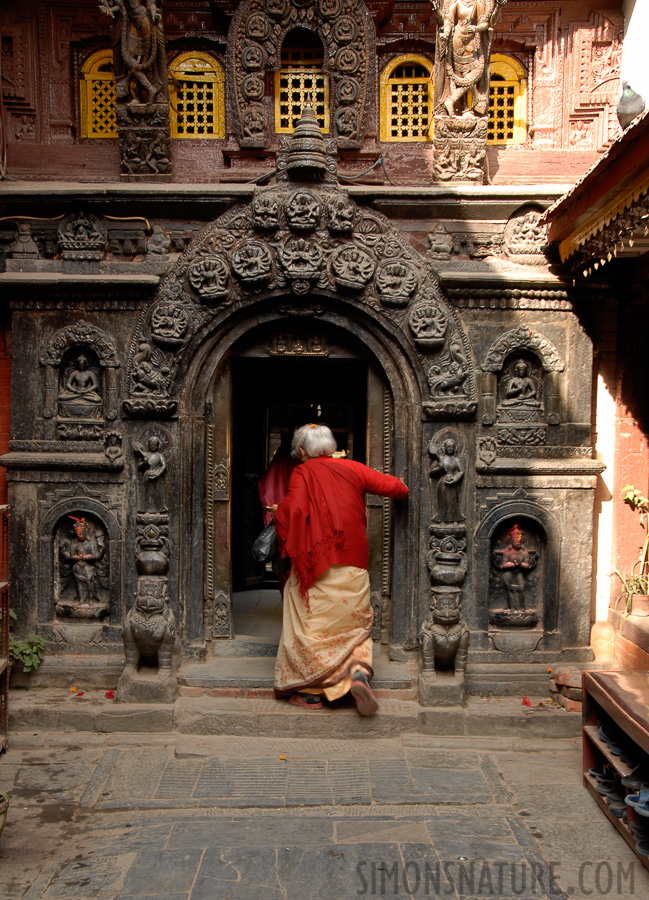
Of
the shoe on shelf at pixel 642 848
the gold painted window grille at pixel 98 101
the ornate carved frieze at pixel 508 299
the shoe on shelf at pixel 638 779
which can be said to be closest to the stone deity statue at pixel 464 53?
the ornate carved frieze at pixel 508 299

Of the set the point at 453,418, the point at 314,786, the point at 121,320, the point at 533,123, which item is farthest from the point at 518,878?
the point at 533,123

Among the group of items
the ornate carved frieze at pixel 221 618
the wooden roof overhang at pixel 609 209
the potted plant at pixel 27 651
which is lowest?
the potted plant at pixel 27 651

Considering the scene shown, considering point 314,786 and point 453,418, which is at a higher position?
point 453,418

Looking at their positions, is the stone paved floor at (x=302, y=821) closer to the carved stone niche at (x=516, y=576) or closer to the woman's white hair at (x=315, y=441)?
the carved stone niche at (x=516, y=576)

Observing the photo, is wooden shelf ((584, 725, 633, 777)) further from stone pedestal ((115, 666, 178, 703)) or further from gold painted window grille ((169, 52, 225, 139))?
gold painted window grille ((169, 52, 225, 139))

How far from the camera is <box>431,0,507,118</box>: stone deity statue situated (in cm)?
543

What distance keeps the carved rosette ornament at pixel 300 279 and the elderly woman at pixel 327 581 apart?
0.92 metres

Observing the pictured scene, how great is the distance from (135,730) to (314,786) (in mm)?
1458

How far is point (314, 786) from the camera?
4.50m

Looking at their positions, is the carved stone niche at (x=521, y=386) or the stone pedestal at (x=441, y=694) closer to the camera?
the stone pedestal at (x=441, y=694)

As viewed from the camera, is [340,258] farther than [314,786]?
Yes

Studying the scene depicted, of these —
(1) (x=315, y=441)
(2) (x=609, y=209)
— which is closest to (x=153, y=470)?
(1) (x=315, y=441)

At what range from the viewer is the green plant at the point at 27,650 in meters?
5.45

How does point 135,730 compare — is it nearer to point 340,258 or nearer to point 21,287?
point 21,287
